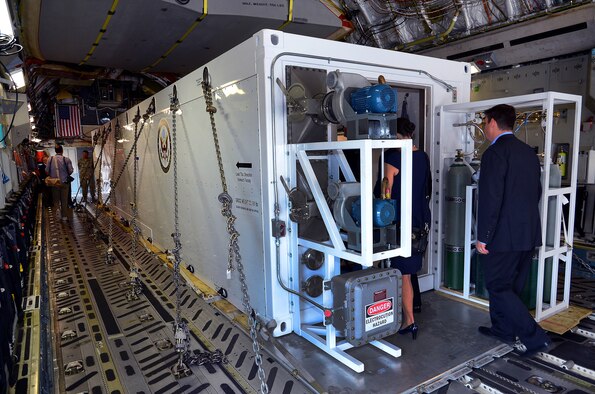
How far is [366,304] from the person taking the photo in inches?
105

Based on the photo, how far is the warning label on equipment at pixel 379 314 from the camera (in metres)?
2.69

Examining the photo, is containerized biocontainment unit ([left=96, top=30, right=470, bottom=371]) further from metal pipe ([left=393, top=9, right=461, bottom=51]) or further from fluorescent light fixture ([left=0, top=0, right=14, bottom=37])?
metal pipe ([left=393, top=9, right=461, bottom=51])

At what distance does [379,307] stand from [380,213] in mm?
653

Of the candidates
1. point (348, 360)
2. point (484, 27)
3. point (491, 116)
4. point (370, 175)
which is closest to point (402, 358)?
point (348, 360)

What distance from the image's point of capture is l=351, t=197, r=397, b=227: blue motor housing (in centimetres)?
265

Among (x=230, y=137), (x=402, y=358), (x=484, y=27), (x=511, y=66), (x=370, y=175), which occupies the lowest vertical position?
(x=402, y=358)

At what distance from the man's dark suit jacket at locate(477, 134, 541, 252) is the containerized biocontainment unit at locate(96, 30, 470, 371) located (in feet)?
2.34

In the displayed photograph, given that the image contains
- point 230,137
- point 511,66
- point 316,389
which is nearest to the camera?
point 316,389

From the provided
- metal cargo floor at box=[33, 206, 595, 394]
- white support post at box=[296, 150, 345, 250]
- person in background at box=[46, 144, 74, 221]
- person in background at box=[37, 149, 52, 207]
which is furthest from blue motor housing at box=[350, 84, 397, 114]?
person in background at box=[37, 149, 52, 207]

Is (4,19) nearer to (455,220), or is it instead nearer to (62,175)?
(455,220)

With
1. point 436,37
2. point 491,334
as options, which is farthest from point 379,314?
point 436,37

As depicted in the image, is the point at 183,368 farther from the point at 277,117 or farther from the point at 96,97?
the point at 96,97

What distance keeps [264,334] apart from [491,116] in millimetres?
2558

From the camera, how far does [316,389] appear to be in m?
2.55
